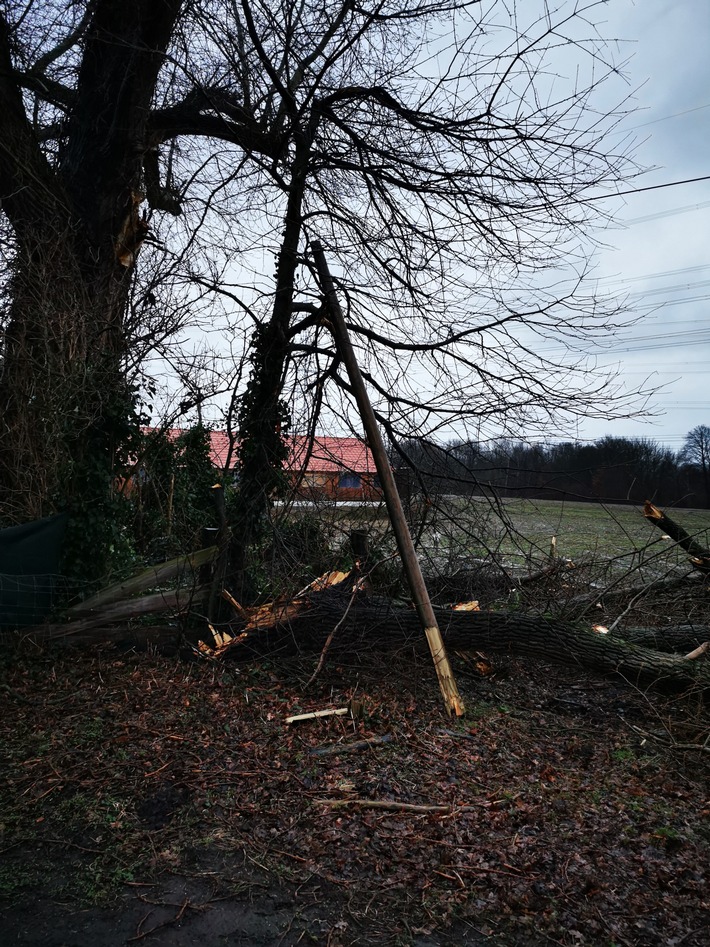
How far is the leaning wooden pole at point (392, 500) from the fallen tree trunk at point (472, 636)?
430 mm

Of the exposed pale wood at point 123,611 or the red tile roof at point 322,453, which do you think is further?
the red tile roof at point 322,453

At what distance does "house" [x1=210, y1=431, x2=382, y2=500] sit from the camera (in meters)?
7.95

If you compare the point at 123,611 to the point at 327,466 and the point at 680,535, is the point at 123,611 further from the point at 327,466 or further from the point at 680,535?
the point at 680,535

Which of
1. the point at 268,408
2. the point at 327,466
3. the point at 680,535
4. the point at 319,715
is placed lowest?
the point at 319,715

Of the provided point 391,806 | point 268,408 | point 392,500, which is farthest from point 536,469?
point 391,806

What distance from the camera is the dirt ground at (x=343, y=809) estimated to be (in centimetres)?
365

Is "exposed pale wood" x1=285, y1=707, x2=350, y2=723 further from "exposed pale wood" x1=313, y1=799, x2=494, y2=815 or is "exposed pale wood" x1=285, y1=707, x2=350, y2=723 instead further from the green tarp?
the green tarp

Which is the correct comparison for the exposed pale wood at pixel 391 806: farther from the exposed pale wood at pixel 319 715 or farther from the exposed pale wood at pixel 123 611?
the exposed pale wood at pixel 123 611

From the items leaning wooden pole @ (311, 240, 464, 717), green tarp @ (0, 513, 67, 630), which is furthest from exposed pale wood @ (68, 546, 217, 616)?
leaning wooden pole @ (311, 240, 464, 717)

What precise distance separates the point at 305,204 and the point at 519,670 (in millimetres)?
5459

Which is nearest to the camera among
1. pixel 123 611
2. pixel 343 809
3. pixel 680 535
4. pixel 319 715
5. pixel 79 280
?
pixel 343 809

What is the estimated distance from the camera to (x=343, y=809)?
15.2ft

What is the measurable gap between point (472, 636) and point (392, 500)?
4.81ft

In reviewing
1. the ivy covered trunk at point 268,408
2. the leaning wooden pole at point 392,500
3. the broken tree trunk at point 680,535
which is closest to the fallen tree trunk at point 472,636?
the leaning wooden pole at point 392,500
